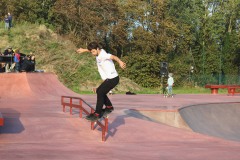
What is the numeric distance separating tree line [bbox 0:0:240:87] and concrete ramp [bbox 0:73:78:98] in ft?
71.8

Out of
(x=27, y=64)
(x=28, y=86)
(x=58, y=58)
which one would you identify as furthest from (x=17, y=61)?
(x=58, y=58)

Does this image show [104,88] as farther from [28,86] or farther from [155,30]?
[155,30]

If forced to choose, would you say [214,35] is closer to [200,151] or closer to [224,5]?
[224,5]

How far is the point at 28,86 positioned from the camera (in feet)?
69.2

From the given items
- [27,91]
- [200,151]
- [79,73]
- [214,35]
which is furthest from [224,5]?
[200,151]

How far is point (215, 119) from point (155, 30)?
116ft

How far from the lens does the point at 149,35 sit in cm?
4959

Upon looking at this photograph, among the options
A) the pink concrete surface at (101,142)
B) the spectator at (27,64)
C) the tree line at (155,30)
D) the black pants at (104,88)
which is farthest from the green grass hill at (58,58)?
the black pants at (104,88)

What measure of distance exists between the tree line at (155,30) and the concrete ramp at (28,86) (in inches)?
861

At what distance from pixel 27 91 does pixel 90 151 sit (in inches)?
549

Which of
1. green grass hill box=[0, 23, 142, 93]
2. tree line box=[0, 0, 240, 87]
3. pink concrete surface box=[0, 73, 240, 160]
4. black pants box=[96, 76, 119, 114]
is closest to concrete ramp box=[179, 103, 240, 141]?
pink concrete surface box=[0, 73, 240, 160]

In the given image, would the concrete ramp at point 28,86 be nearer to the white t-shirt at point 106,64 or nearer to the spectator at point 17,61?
the spectator at point 17,61

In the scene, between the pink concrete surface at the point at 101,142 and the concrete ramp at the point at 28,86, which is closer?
the pink concrete surface at the point at 101,142

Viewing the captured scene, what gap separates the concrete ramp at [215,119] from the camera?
14169mm
